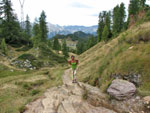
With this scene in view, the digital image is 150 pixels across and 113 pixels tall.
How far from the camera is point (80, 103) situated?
811 cm

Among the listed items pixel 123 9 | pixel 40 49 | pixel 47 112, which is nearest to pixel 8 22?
pixel 40 49

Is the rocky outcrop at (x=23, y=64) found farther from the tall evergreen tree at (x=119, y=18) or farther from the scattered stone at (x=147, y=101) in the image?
the tall evergreen tree at (x=119, y=18)

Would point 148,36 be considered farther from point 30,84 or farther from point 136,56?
point 30,84

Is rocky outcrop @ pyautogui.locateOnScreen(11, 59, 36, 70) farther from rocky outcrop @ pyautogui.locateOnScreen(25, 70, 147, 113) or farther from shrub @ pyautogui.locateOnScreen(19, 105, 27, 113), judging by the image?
rocky outcrop @ pyautogui.locateOnScreen(25, 70, 147, 113)

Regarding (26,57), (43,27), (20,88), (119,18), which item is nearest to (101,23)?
(119,18)

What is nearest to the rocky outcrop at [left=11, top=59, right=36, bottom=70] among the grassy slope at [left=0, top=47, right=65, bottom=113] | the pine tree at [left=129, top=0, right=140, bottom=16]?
the grassy slope at [left=0, top=47, right=65, bottom=113]

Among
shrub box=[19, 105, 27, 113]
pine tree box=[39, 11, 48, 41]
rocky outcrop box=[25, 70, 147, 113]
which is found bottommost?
shrub box=[19, 105, 27, 113]

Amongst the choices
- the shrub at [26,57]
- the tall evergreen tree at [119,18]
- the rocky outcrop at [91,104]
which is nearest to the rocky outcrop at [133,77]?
the rocky outcrop at [91,104]

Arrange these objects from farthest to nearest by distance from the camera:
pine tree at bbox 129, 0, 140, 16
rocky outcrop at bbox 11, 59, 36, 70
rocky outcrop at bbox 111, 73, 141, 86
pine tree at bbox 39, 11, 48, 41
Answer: pine tree at bbox 39, 11, 48, 41, pine tree at bbox 129, 0, 140, 16, rocky outcrop at bbox 11, 59, 36, 70, rocky outcrop at bbox 111, 73, 141, 86

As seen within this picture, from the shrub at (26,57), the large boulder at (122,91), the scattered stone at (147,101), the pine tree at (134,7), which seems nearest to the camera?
the scattered stone at (147,101)

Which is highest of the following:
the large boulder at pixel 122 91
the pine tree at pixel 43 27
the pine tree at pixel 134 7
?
the pine tree at pixel 134 7

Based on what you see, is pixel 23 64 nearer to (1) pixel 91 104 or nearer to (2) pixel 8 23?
(2) pixel 8 23

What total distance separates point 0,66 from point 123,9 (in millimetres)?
52038

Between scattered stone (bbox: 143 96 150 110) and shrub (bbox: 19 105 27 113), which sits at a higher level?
scattered stone (bbox: 143 96 150 110)
